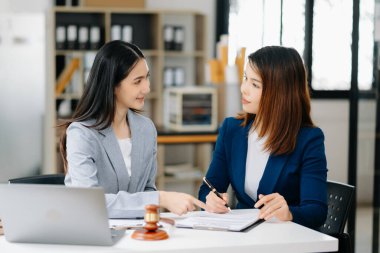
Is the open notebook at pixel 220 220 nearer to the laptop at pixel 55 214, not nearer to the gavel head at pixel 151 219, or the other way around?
the gavel head at pixel 151 219

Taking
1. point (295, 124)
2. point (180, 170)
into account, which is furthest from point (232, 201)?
point (180, 170)

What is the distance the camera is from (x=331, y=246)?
2.04 metres

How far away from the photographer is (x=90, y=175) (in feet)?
7.95

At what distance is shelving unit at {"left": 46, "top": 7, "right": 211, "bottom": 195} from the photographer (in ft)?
18.8

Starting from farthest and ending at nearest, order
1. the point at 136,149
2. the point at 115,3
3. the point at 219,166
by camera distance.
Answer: the point at 115,3 → the point at 219,166 → the point at 136,149

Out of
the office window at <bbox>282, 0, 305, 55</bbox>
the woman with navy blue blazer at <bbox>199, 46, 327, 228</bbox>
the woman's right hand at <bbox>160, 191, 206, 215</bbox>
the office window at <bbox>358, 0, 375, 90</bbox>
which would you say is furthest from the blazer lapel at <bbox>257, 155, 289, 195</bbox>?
the office window at <bbox>282, 0, 305, 55</bbox>

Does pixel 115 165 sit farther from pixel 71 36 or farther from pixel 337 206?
pixel 71 36

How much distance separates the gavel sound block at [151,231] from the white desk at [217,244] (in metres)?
0.02

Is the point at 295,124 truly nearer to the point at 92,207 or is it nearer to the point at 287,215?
the point at 287,215

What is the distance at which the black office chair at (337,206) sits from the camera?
2.59 meters

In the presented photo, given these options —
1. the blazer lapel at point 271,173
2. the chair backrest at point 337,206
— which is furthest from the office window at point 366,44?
the blazer lapel at point 271,173

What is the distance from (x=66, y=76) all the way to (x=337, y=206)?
3506 mm

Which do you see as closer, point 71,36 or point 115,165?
point 115,165

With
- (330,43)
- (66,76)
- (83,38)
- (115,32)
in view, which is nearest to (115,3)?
(115,32)
